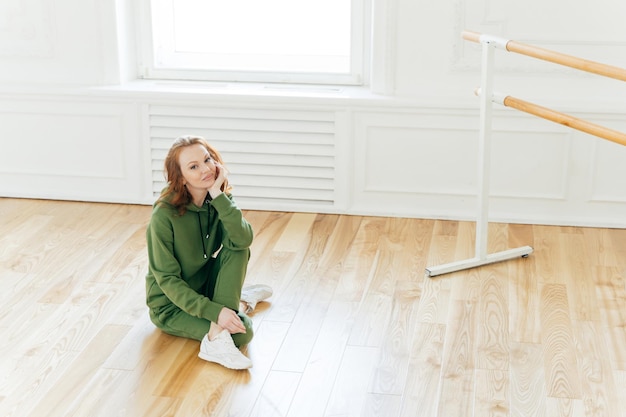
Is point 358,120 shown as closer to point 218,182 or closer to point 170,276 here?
point 218,182

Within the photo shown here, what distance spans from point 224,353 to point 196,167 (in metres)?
0.54

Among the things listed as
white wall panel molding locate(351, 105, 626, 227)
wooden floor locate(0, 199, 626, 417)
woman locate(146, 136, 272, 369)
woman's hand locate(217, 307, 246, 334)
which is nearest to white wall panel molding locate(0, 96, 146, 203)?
wooden floor locate(0, 199, 626, 417)

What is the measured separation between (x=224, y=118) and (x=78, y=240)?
81cm

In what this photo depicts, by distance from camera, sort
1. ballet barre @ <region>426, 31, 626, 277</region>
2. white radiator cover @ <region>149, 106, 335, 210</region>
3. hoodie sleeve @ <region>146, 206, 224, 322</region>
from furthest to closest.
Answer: white radiator cover @ <region>149, 106, 335, 210</region> < ballet barre @ <region>426, 31, 626, 277</region> < hoodie sleeve @ <region>146, 206, 224, 322</region>

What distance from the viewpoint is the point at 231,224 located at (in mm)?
2670

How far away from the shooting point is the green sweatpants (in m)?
2.71

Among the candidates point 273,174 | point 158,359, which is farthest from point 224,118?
point 158,359

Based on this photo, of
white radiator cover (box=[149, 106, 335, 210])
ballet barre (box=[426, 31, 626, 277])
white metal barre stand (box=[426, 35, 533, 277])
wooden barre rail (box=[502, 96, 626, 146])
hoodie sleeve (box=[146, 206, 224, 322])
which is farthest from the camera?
white radiator cover (box=[149, 106, 335, 210])

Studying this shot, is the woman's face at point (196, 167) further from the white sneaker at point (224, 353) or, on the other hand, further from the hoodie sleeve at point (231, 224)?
the white sneaker at point (224, 353)

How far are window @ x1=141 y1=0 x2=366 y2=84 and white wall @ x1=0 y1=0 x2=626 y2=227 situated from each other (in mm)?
119

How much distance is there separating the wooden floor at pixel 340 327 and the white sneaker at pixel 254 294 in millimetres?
39

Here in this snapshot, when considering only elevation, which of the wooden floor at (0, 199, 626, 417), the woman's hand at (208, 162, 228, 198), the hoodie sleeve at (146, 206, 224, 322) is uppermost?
the woman's hand at (208, 162, 228, 198)

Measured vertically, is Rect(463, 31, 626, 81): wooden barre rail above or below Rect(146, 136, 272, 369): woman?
above

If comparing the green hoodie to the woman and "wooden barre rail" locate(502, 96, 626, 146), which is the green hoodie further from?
"wooden barre rail" locate(502, 96, 626, 146)
